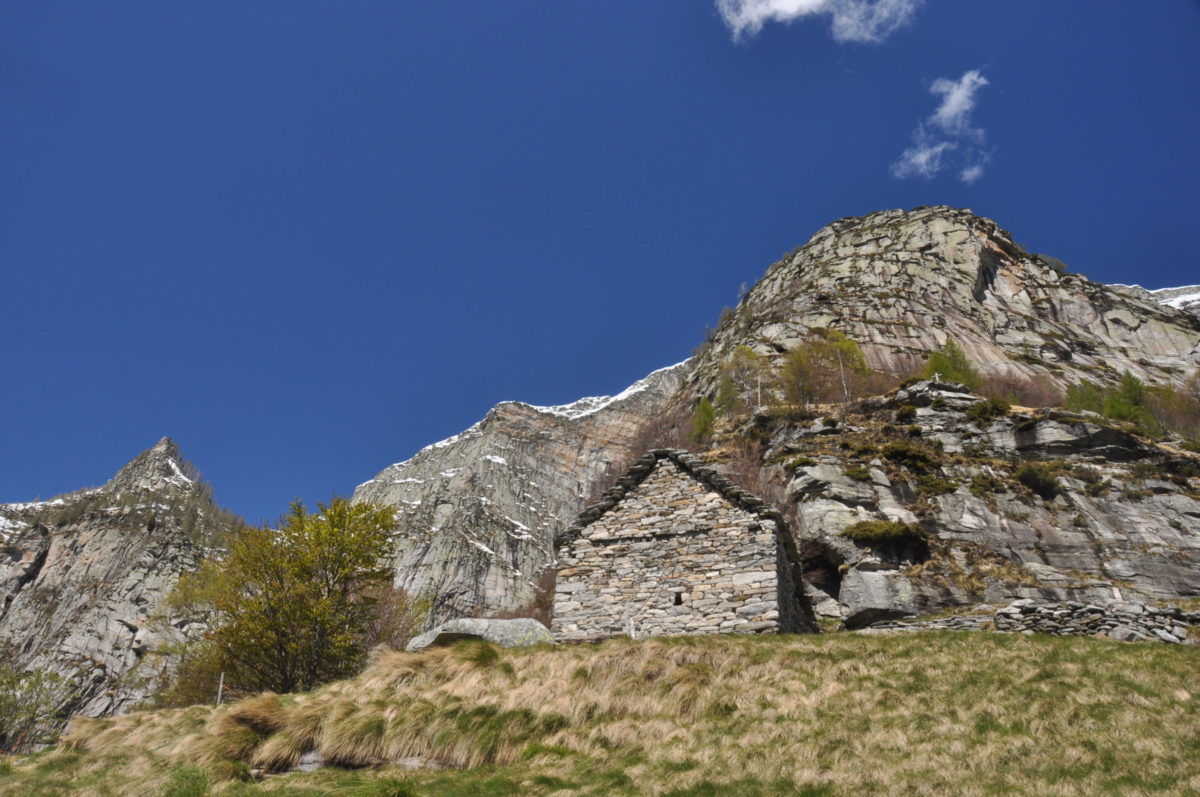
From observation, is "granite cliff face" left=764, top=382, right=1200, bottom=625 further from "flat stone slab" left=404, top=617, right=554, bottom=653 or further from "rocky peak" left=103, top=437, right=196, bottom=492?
"rocky peak" left=103, top=437, right=196, bottom=492

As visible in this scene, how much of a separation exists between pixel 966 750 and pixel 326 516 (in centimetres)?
2405

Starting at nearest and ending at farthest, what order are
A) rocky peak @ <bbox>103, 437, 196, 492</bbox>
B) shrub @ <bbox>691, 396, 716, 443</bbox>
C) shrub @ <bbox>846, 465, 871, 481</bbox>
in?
shrub @ <bbox>846, 465, 871, 481</bbox>
shrub @ <bbox>691, 396, 716, 443</bbox>
rocky peak @ <bbox>103, 437, 196, 492</bbox>

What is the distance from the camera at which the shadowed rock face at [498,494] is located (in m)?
102

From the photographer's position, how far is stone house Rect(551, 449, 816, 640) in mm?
16844

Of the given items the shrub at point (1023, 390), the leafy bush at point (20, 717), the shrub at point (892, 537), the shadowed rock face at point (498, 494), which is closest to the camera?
the shrub at point (892, 537)

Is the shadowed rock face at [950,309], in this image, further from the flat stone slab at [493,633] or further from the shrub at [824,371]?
the flat stone slab at [493,633]

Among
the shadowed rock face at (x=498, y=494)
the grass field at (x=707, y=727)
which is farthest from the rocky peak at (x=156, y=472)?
the grass field at (x=707, y=727)

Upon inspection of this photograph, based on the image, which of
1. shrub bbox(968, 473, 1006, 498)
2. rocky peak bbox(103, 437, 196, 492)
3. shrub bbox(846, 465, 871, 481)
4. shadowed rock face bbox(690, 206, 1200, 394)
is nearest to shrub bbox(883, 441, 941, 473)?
shrub bbox(968, 473, 1006, 498)

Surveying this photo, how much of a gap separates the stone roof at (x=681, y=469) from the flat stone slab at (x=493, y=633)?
2.42 metres

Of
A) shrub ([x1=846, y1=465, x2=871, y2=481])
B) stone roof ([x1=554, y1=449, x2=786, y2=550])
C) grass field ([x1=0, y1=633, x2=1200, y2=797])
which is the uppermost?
shrub ([x1=846, y1=465, x2=871, y2=481])

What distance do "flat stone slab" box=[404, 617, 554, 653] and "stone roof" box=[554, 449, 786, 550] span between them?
7.95 feet

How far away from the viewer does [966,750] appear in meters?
9.45

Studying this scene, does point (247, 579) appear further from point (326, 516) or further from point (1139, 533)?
point (1139, 533)

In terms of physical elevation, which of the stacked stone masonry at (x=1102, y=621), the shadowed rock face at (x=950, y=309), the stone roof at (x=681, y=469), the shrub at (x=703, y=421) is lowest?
the stacked stone masonry at (x=1102, y=621)
